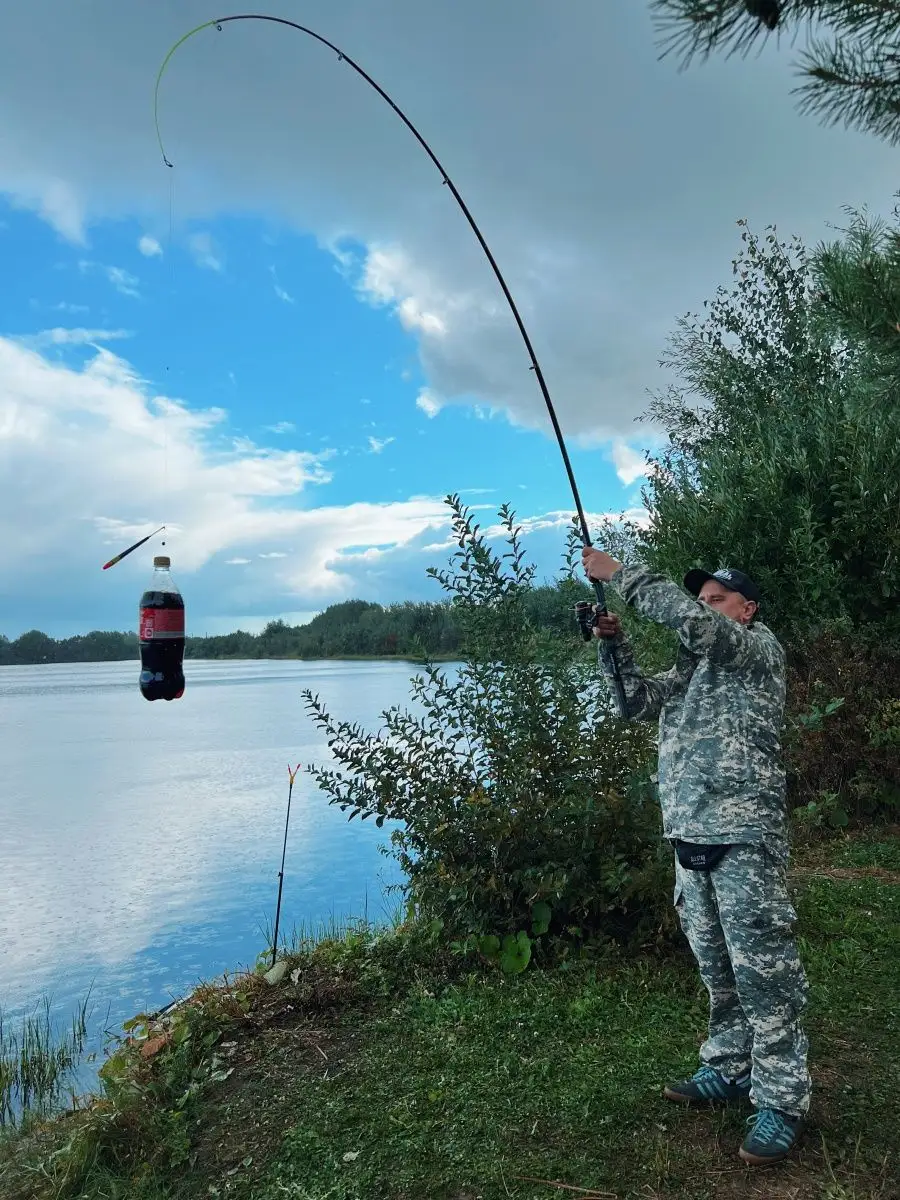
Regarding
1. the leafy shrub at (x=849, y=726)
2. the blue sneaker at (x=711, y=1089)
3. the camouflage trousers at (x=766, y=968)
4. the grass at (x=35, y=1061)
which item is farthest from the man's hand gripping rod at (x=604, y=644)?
the leafy shrub at (x=849, y=726)

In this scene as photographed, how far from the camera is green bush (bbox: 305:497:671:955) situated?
4.98 m

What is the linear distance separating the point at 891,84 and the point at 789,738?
197 inches

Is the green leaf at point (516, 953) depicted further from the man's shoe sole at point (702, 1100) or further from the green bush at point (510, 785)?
the man's shoe sole at point (702, 1100)

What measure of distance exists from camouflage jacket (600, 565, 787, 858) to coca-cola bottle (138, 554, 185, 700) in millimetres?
2430

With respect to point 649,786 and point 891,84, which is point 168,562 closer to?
point 649,786

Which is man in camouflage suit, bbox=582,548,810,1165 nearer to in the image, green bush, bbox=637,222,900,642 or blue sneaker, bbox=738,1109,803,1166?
blue sneaker, bbox=738,1109,803,1166

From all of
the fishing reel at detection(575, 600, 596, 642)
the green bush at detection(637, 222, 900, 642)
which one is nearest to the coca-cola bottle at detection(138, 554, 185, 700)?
the fishing reel at detection(575, 600, 596, 642)

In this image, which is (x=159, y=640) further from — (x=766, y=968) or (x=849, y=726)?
(x=849, y=726)

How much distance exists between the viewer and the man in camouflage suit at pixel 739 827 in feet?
9.60

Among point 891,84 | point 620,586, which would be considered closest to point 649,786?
point 620,586

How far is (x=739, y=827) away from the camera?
2.95 m

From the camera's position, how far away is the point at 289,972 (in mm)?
5035

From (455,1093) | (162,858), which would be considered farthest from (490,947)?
(162,858)

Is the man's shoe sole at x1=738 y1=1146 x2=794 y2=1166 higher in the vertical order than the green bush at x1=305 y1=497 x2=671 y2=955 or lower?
lower
